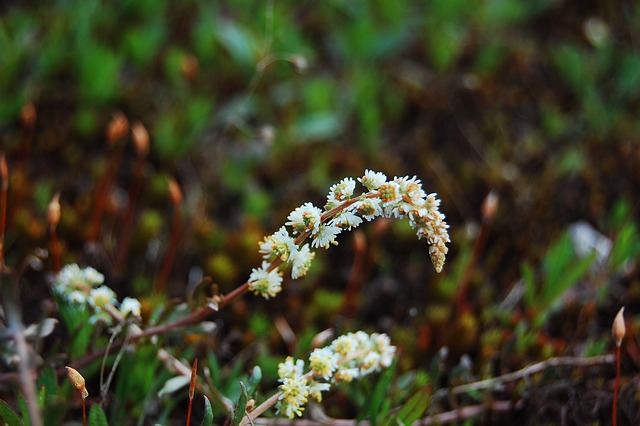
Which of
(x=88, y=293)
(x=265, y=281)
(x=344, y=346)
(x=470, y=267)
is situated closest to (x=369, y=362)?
(x=344, y=346)

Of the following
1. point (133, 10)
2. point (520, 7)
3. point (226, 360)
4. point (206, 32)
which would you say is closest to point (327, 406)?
point (226, 360)

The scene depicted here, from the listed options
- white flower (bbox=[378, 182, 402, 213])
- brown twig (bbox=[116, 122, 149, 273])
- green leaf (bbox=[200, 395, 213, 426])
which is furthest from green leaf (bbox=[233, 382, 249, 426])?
brown twig (bbox=[116, 122, 149, 273])

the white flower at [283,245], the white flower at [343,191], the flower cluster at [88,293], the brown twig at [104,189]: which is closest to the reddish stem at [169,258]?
the brown twig at [104,189]

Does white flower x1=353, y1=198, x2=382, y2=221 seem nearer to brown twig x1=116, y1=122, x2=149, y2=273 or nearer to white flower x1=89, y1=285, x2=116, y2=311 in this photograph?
white flower x1=89, y1=285, x2=116, y2=311

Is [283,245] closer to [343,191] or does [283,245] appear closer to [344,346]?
[343,191]

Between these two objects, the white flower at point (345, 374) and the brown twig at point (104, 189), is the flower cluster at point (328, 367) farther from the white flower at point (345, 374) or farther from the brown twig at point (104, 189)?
the brown twig at point (104, 189)

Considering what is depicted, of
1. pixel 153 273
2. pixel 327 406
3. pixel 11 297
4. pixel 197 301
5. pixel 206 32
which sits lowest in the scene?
pixel 327 406

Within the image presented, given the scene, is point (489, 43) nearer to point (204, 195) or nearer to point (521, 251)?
point (521, 251)
